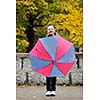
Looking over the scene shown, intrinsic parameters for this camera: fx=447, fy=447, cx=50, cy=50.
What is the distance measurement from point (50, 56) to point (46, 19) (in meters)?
9.24

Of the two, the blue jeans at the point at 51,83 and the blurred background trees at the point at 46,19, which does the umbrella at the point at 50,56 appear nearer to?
the blue jeans at the point at 51,83

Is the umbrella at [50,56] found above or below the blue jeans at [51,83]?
above

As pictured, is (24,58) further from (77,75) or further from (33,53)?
(33,53)

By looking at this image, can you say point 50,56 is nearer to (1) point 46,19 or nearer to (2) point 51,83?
(2) point 51,83

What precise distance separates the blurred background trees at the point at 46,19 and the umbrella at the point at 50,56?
24.7 ft

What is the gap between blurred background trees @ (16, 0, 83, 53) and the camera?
17188mm

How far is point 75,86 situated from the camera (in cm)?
1130

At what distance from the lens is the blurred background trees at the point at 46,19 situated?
56.4ft

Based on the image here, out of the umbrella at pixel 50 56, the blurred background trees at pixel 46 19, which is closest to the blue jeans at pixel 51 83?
the umbrella at pixel 50 56

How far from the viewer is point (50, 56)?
8.98 metres

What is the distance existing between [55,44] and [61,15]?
27.9ft
